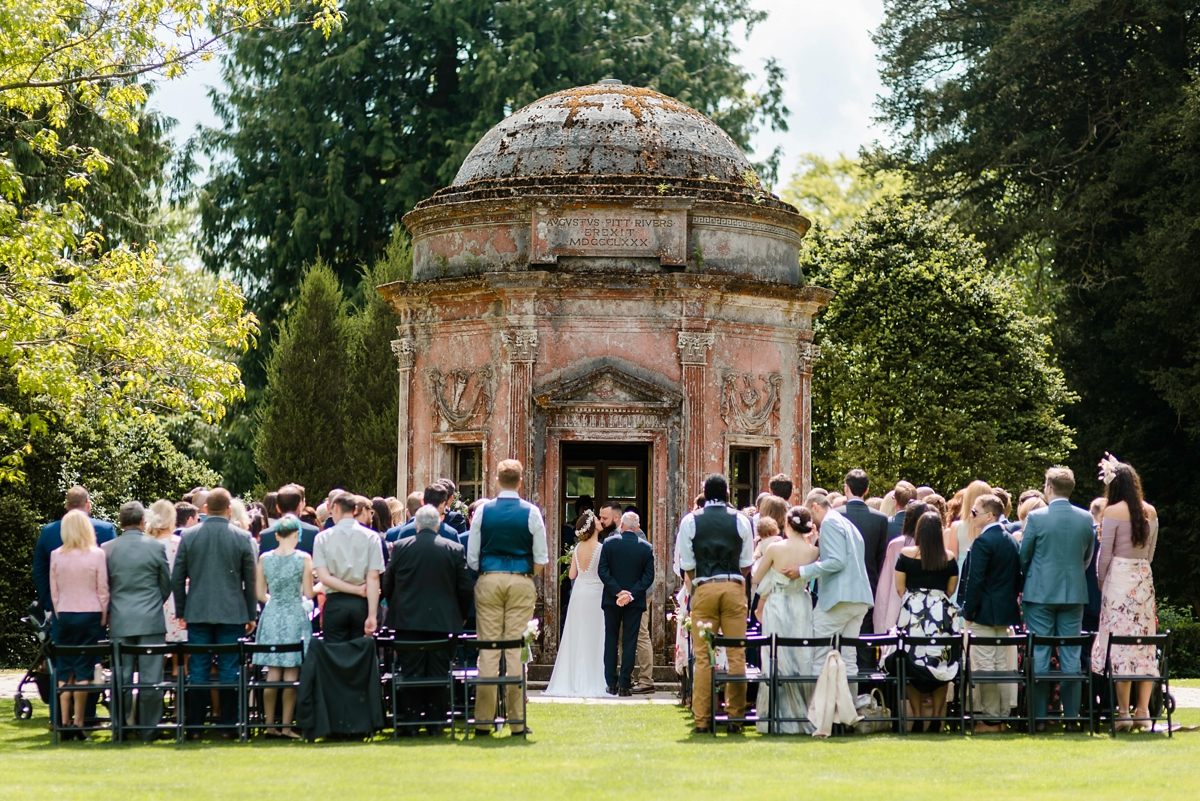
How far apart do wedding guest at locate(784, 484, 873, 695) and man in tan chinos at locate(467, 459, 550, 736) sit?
6.23 feet

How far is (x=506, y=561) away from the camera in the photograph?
38.1ft

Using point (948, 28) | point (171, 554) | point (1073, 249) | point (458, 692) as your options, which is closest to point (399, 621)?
point (458, 692)

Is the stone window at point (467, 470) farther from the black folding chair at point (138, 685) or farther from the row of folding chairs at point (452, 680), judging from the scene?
the black folding chair at point (138, 685)

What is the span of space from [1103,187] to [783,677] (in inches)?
760

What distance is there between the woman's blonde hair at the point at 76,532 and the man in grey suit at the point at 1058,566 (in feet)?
22.4

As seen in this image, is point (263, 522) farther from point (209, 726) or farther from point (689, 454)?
point (689, 454)

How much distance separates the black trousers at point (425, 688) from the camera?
11.2 meters

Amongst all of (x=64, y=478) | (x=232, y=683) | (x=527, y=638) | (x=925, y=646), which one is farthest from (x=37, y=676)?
(x=64, y=478)

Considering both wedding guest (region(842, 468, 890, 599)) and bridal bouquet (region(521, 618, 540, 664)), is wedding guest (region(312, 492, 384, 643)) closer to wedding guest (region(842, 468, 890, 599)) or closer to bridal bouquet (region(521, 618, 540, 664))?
bridal bouquet (region(521, 618, 540, 664))

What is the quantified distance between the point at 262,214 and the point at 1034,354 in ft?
59.0

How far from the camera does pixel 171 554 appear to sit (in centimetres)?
1227

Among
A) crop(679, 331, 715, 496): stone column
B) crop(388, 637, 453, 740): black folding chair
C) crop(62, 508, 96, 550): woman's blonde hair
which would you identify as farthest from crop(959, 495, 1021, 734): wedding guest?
crop(62, 508, 96, 550): woman's blonde hair

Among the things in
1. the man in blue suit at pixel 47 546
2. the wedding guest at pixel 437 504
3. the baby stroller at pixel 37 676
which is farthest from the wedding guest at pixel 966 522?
the baby stroller at pixel 37 676

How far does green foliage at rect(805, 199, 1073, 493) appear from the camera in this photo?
25.0m
